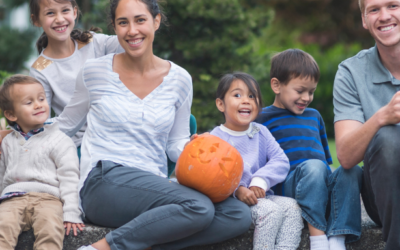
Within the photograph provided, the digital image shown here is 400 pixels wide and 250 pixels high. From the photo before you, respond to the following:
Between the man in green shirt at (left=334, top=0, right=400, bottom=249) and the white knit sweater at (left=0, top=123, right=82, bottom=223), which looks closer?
the man in green shirt at (left=334, top=0, right=400, bottom=249)

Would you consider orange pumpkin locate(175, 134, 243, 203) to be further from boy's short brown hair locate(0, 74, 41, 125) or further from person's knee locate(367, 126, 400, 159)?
boy's short brown hair locate(0, 74, 41, 125)

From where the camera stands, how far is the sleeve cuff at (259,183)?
9.94ft

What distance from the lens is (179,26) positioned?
628 centimetres

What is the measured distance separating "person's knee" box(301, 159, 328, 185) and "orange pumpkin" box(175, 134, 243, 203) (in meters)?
0.44

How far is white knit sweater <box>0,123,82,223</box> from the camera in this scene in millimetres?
2980

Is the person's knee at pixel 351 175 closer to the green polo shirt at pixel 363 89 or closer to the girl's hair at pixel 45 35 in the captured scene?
the green polo shirt at pixel 363 89

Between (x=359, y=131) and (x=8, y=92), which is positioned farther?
(x=8, y=92)

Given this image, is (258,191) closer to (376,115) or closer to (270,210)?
(270,210)

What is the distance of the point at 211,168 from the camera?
2844 mm

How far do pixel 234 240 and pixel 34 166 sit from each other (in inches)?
54.6

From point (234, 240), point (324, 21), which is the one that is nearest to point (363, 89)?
point (234, 240)

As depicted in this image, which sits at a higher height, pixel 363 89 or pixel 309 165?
pixel 363 89

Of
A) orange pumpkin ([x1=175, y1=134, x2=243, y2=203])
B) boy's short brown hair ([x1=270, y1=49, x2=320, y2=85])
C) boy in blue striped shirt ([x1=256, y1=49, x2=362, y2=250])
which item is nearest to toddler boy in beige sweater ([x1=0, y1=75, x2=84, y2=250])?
orange pumpkin ([x1=175, y1=134, x2=243, y2=203])

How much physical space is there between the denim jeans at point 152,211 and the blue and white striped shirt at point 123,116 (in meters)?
0.12
